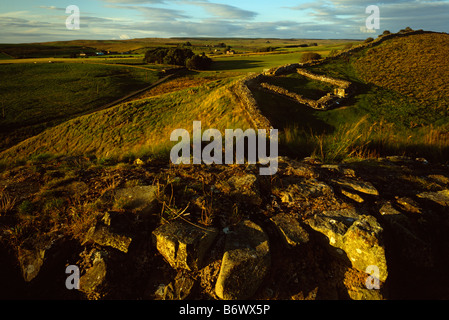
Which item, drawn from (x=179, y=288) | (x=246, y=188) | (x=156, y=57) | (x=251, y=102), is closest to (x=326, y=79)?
(x=251, y=102)

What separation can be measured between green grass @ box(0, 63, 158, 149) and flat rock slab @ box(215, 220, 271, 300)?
28.6 meters

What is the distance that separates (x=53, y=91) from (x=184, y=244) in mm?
44859

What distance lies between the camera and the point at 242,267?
2.36m

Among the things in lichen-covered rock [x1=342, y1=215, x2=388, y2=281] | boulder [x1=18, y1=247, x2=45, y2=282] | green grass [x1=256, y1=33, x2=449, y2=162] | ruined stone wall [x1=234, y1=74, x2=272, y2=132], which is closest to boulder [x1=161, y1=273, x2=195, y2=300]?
boulder [x1=18, y1=247, x2=45, y2=282]

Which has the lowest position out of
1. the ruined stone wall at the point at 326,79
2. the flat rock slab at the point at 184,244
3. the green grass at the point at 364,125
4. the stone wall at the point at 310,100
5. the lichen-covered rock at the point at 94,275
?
the lichen-covered rock at the point at 94,275

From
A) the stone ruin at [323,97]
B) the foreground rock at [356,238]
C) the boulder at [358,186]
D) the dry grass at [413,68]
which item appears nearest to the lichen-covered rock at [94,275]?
the foreground rock at [356,238]

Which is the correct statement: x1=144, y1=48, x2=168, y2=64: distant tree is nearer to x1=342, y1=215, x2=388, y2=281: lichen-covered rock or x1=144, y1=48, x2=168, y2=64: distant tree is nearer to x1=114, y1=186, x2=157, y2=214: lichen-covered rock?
x1=114, y1=186, x2=157, y2=214: lichen-covered rock

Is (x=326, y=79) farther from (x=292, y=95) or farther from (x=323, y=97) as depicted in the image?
(x=292, y=95)

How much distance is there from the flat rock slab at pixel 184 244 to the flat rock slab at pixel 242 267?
0.85 ft

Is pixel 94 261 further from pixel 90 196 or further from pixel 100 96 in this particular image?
pixel 100 96

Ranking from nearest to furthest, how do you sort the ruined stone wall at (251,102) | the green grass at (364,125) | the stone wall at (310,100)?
1. the green grass at (364,125)
2. the ruined stone wall at (251,102)
3. the stone wall at (310,100)

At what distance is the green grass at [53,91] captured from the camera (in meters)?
26.3

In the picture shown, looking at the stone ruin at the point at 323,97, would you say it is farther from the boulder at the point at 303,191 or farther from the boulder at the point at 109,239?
the boulder at the point at 109,239

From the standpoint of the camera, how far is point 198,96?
1695 cm
